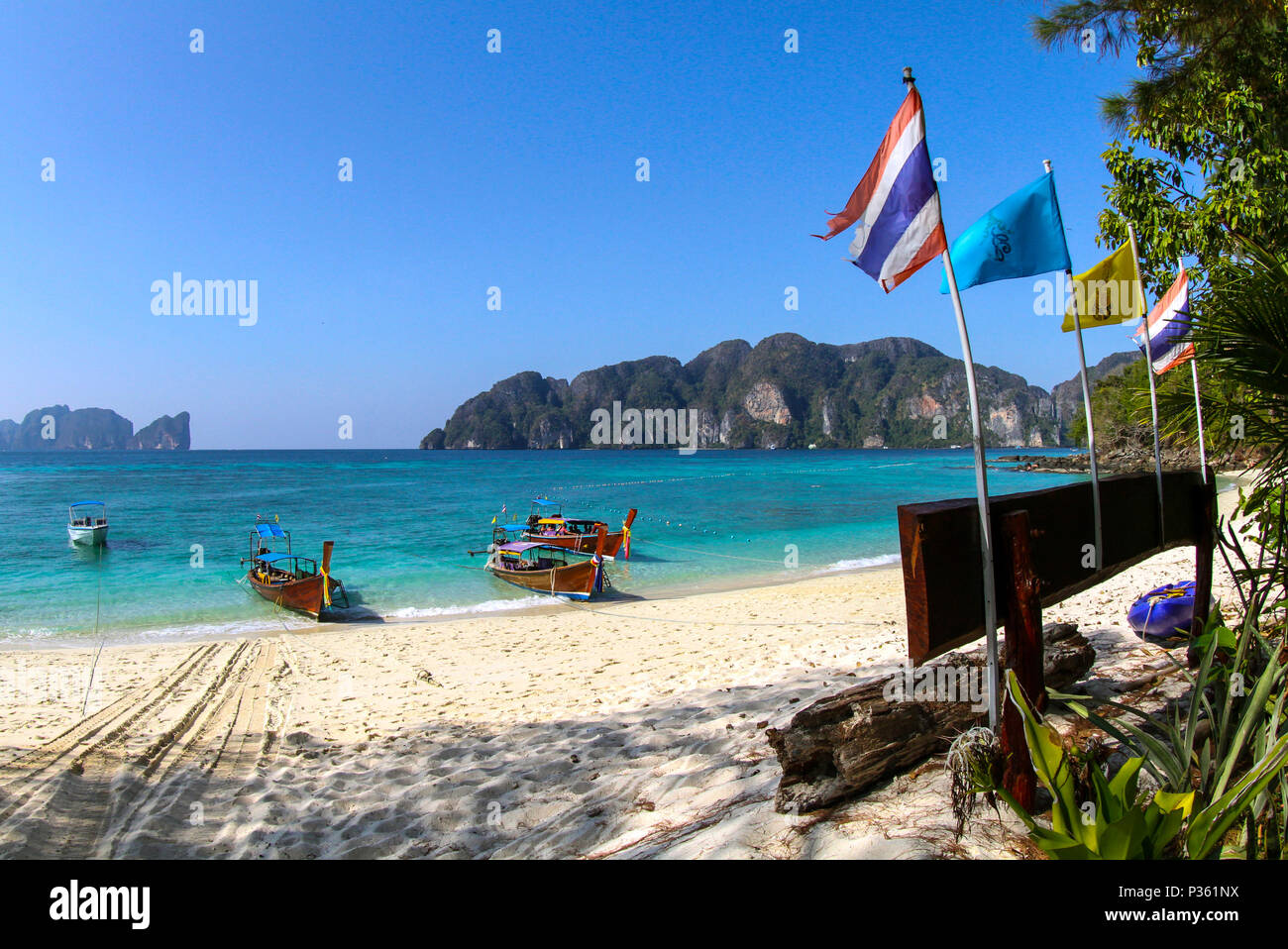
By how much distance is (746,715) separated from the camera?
5371 mm

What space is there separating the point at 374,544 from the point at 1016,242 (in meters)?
30.0

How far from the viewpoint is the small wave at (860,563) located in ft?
71.4

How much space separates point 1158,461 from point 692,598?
1335cm

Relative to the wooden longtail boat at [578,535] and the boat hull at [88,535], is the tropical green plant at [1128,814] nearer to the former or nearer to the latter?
the wooden longtail boat at [578,535]

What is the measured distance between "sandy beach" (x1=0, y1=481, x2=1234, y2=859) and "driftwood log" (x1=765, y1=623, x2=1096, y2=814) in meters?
0.09

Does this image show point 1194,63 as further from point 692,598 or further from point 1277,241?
point 692,598

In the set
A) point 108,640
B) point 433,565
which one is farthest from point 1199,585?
point 433,565

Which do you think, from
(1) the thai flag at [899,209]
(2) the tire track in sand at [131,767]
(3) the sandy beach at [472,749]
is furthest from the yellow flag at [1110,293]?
(2) the tire track in sand at [131,767]

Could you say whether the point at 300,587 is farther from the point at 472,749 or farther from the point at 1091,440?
the point at 1091,440

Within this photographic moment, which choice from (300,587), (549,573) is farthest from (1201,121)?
(300,587)

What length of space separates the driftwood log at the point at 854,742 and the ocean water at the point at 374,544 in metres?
14.5

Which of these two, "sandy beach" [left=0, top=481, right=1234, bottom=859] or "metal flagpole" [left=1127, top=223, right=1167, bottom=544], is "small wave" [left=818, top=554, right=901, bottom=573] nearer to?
"sandy beach" [left=0, top=481, right=1234, bottom=859]

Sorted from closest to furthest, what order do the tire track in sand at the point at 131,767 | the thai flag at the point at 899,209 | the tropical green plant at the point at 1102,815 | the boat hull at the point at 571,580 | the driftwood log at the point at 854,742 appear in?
the tropical green plant at the point at 1102,815 < the thai flag at the point at 899,209 < the driftwood log at the point at 854,742 < the tire track in sand at the point at 131,767 < the boat hull at the point at 571,580

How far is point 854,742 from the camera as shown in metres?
3.20
